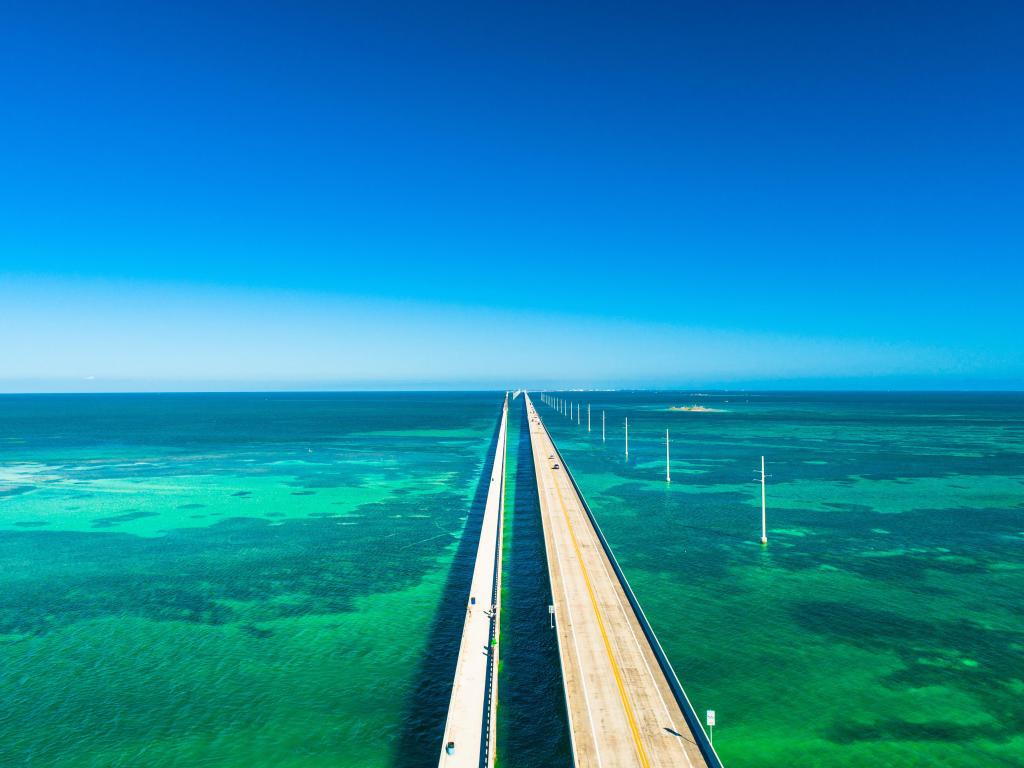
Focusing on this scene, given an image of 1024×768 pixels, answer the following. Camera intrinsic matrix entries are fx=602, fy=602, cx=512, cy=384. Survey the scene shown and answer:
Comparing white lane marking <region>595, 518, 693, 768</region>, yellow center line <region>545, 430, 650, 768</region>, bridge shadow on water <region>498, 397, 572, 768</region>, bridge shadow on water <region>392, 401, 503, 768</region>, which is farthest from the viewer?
bridge shadow on water <region>392, 401, 503, 768</region>

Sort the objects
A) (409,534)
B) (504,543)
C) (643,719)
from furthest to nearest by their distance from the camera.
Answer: (409,534) → (504,543) → (643,719)

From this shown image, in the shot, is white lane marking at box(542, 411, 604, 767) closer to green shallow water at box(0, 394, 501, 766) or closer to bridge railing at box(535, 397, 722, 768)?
bridge railing at box(535, 397, 722, 768)

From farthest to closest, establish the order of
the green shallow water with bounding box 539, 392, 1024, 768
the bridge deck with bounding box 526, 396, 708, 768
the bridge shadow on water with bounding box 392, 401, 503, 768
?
1. the green shallow water with bounding box 539, 392, 1024, 768
2. the bridge shadow on water with bounding box 392, 401, 503, 768
3. the bridge deck with bounding box 526, 396, 708, 768

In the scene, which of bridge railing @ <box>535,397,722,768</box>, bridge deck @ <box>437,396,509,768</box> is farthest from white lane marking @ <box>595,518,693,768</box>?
bridge deck @ <box>437,396,509,768</box>

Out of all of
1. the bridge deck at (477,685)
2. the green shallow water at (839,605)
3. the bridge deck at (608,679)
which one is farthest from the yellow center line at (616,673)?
the bridge deck at (477,685)

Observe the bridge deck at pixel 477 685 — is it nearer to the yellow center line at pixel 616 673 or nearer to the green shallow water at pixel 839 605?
the yellow center line at pixel 616 673

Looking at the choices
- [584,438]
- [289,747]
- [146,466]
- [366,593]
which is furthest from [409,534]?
[584,438]

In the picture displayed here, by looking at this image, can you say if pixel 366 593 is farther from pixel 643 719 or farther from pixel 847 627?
pixel 847 627
